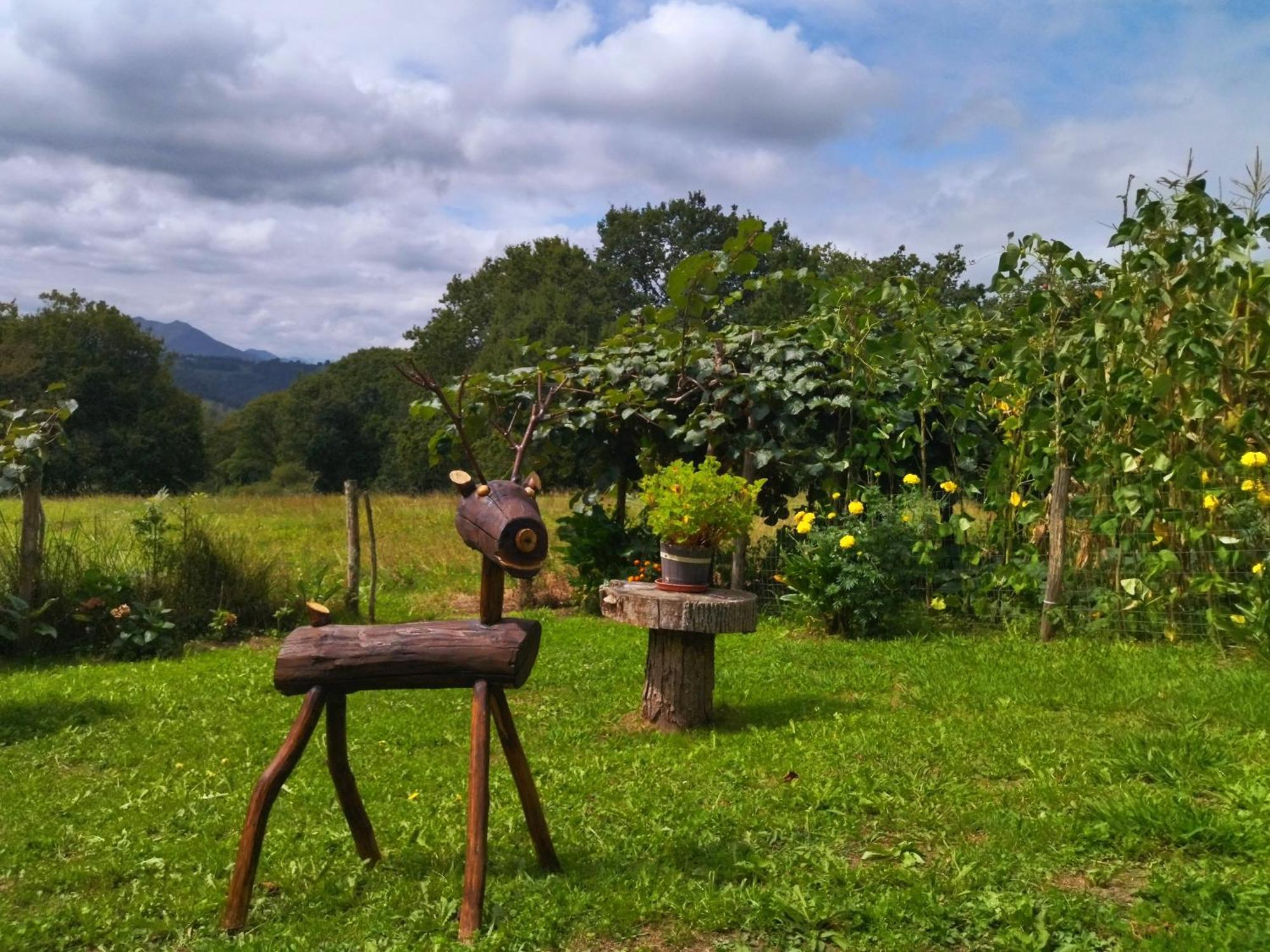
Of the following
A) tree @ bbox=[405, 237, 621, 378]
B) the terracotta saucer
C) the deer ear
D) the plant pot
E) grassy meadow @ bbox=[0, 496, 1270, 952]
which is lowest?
grassy meadow @ bbox=[0, 496, 1270, 952]

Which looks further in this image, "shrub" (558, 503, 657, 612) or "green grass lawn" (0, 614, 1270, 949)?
"shrub" (558, 503, 657, 612)

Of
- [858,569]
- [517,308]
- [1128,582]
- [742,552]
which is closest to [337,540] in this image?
[742,552]

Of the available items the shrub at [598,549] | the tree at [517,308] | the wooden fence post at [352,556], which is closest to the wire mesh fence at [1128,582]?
the shrub at [598,549]

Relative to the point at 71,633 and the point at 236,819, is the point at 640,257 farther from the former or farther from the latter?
the point at 236,819

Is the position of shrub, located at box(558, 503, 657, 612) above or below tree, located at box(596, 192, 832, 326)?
below

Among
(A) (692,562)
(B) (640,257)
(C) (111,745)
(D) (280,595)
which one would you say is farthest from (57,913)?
(B) (640,257)

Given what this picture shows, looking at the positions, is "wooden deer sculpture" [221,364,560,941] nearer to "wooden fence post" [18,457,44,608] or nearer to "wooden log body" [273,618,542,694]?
"wooden log body" [273,618,542,694]

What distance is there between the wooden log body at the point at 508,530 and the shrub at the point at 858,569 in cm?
425

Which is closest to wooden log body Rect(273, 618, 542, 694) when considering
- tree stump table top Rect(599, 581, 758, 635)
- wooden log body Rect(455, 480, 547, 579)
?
wooden log body Rect(455, 480, 547, 579)

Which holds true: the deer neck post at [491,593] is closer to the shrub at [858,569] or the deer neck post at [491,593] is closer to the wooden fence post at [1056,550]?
the shrub at [858,569]

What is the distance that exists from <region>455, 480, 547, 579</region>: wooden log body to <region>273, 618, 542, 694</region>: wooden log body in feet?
0.85

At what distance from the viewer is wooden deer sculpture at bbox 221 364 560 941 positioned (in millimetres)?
3016

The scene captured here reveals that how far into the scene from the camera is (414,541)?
1216 centimetres

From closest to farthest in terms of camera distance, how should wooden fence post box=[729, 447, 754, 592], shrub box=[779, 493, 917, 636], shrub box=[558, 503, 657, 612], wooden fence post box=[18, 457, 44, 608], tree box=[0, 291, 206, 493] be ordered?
shrub box=[779, 493, 917, 636] → wooden fence post box=[18, 457, 44, 608] → wooden fence post box=[729, 447, 754, 592] → shrub box=[558, 503, 657, 612] → tree box=[0, 291, 206, 493]
